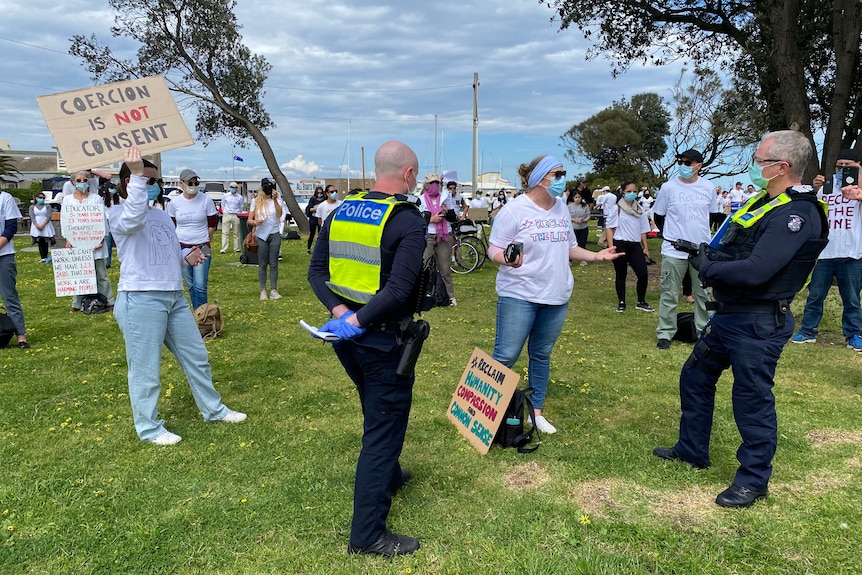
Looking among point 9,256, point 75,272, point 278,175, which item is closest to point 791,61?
point 9,256

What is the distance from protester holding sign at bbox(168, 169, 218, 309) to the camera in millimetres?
7516

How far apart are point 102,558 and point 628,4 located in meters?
13.8

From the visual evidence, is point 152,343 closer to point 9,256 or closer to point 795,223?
point 9,256

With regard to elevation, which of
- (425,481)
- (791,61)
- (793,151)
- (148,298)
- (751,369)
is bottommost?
(425,481)

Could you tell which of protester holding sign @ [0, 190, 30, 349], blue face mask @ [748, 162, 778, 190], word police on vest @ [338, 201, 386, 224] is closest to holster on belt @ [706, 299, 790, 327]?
blue face mask @ [748, 162, 778, 190]

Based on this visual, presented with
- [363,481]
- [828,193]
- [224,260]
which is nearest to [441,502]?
[363,481]

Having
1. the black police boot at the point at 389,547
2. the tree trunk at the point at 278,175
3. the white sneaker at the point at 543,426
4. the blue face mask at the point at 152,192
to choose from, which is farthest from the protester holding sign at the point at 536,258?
the tree trunk at the point at 278,175

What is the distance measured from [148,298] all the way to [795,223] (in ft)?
13.4

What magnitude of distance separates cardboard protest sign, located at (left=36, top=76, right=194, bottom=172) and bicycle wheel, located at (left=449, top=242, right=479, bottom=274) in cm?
922

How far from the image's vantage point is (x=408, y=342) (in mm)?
2709

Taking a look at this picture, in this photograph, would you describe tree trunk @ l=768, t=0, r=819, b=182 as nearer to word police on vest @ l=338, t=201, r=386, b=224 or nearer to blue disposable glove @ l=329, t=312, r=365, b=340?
word police on vest @ l=338, t=201, r=386, b=224

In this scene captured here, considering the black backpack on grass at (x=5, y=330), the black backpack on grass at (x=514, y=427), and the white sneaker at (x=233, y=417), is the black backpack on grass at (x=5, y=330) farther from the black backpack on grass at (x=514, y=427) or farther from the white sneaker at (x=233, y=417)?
the black backpack on grass at (x=514, y=427)

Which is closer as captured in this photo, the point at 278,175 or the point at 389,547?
the point at 389,547

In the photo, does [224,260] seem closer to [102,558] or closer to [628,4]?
[628,4]
